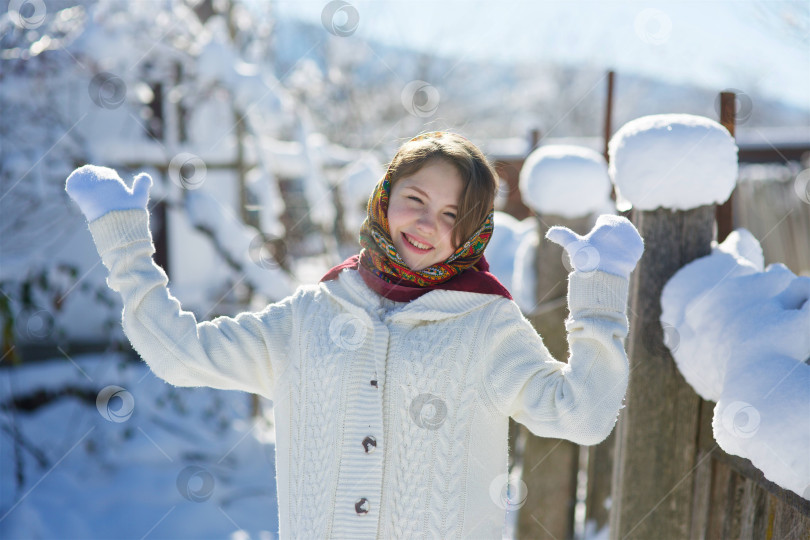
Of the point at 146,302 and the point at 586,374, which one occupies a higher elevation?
the point at 586,374

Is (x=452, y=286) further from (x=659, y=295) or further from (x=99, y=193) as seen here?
(x=99, y=193)

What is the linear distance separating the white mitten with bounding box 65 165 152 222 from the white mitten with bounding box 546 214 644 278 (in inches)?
39.3

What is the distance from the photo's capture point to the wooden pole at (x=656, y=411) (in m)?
1.83

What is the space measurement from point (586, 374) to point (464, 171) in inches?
22.7

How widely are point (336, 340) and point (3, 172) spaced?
371cm

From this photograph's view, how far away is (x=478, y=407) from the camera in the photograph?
1575 millimetres

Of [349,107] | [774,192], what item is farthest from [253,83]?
[774,192]

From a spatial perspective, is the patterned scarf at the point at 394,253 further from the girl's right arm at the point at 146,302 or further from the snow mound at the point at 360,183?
the snow mound at the point at 360,183

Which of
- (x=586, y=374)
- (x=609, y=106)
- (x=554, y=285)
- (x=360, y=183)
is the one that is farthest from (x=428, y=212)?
(x=360, y=183)

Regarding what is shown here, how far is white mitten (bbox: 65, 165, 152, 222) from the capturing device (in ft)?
5.06

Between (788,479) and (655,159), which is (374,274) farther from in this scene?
(788,479)

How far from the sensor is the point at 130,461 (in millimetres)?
4371

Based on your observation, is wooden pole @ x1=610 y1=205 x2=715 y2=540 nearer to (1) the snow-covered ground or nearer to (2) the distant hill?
(2) the distant hill

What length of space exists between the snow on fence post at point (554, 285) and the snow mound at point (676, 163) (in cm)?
83
